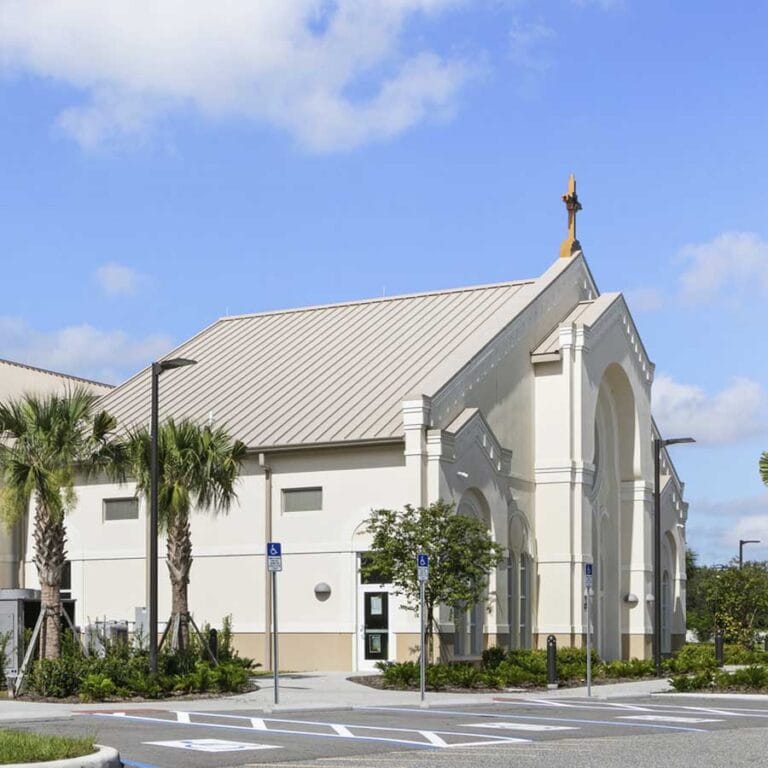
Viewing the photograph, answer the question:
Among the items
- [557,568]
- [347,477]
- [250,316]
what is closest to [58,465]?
[347,477]

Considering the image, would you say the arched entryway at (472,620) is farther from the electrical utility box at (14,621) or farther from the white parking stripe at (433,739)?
the white parking stripe at (433,739)

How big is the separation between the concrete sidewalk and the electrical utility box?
6.58 ft

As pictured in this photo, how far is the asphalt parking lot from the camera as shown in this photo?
16578mm

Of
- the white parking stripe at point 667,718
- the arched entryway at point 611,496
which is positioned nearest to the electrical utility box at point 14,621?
the white parking stripe at point 667,718

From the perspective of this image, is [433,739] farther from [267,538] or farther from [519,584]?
[519,584]

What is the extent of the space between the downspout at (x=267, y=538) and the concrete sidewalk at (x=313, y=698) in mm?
3526

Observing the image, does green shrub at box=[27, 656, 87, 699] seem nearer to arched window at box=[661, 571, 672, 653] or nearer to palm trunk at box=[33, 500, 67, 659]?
palm trunk at box=[33, 500, 67, 659]

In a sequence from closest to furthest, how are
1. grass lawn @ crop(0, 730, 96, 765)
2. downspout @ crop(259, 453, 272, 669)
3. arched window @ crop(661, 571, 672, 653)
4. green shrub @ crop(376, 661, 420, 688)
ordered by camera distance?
grass lawn @ crop(0, 730, 96, 765) → green shrub @ crop(376, 661, 420, 688) → downspout @ crop(259, 453, 272, 669) → arched window @ crop(661, 571, 672, 653)

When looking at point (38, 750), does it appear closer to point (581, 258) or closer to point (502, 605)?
point (502, 605)

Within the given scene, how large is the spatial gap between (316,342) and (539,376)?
750 cm

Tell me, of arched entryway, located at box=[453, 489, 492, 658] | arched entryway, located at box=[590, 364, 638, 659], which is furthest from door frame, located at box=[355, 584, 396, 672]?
arched entryway, located at box=[590, 364, 638, 659]

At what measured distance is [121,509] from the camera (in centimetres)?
4147

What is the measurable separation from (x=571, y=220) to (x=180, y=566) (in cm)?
2336

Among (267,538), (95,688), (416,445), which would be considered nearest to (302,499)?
(267,538)
